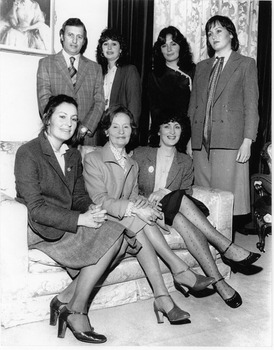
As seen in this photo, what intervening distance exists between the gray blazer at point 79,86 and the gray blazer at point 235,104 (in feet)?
2.66

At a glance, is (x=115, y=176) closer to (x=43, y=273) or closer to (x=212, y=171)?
(x=43, y=273)

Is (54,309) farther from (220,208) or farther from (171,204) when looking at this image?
(220,208)

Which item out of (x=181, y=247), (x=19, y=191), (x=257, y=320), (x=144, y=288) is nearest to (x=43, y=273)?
(x=19, y=191)

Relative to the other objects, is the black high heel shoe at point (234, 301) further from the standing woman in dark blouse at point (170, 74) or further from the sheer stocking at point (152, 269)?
the standing woman in dark blouse at point (170, 74)

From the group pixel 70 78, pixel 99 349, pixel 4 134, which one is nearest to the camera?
pixel 99 349

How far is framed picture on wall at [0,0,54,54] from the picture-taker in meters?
3.38

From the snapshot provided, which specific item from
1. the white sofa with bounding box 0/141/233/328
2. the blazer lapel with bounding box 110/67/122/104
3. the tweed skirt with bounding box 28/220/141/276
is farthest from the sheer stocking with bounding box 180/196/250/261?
the blazer lapel with bounding box 110/67/122/104

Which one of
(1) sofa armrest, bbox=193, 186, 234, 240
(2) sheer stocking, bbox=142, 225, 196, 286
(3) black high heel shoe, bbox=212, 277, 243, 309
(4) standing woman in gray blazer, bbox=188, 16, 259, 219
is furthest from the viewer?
(4) standing woman in gray blazer, bbox=188, 16, 259, 219

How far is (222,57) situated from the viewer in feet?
10.5

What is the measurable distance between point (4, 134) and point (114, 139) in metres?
1.31

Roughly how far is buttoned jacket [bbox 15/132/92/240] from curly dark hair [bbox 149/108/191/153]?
2.69ft

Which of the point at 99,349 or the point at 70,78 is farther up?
the point at 70,78

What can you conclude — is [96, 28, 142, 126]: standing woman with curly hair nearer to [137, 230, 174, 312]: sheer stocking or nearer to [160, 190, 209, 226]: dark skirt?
[160, 190, 209, 226]: dark skirt

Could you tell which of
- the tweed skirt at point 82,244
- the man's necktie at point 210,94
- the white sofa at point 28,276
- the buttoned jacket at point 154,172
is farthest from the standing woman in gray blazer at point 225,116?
the tweed skirt at point 82,244
